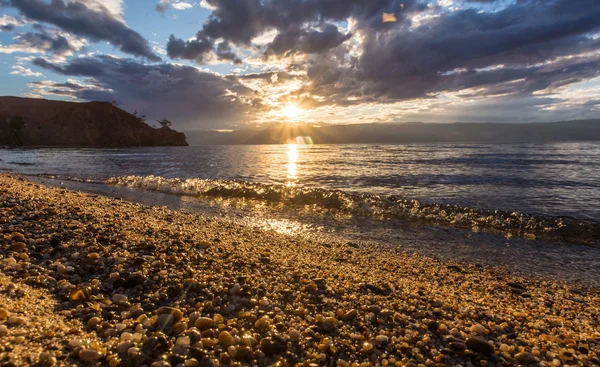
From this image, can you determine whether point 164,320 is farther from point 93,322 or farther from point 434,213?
point 434,213

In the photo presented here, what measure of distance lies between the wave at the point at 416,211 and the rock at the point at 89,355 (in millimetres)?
11970

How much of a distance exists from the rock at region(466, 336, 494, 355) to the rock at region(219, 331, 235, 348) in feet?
9.46

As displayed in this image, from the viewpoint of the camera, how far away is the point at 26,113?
14750cm

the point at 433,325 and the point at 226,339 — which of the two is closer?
the point at 226,339

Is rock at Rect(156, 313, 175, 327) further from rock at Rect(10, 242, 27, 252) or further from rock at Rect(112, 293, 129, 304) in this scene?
rock at Rect(10, 242, 27, 252)

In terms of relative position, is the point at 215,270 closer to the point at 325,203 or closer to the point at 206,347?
the point at 206,347

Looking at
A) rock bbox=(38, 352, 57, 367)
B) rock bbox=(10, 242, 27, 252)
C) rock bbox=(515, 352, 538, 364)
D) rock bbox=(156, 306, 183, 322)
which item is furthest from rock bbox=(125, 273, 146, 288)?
rock bbox=(515, 352, 538, 364)

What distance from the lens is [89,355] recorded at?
2.83 meters

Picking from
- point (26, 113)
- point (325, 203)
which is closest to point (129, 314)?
point (325, 203)

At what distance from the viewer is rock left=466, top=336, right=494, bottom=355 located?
354 centimetres

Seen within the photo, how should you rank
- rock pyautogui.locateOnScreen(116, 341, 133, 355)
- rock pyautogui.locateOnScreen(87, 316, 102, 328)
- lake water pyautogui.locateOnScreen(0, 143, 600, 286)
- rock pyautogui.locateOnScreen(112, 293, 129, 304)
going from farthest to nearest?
lake water pyautogui.locateOnScreen(0, 143, 600, 286)
rock pyautogui.locateOnScreen(112, 293, 129, 304)
rock pyautogui.locateOnScreen(87, 316, 102, 328)
rock pyautogui.locateOnScreen(116, 341, 133, 355)

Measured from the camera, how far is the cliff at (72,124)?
472 ft

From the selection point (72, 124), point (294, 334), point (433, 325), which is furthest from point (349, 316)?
point (72, 124)

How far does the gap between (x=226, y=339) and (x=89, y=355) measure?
51.7 inches
